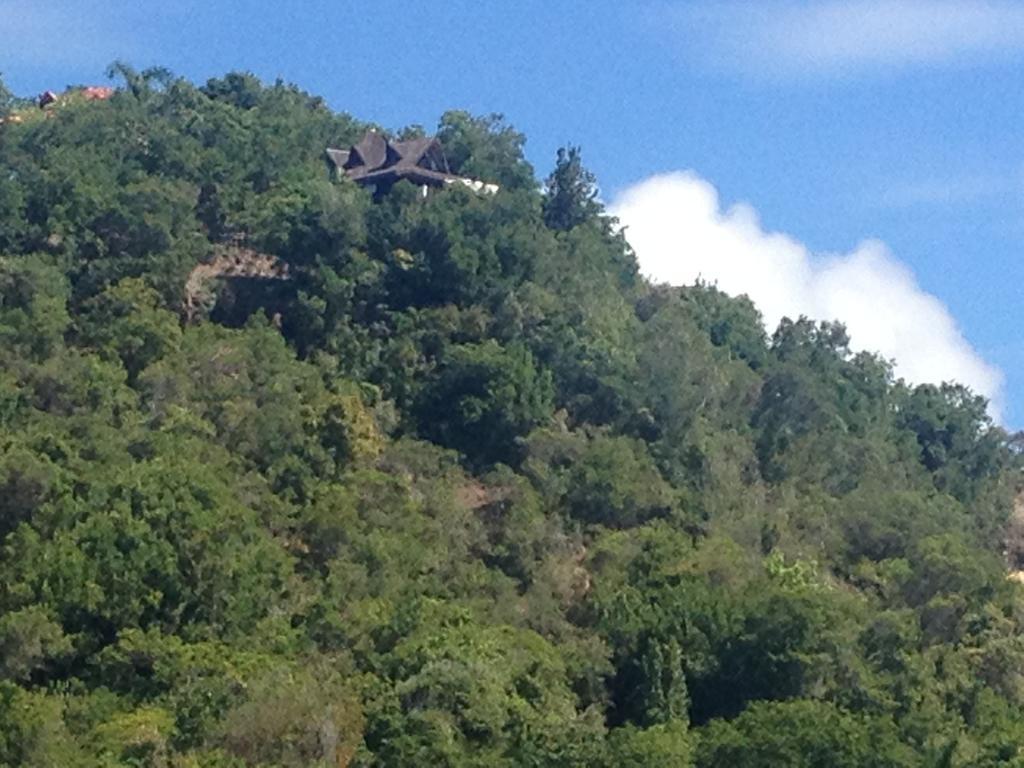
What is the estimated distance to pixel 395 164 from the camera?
182ft

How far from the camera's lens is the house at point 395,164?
54.6 metres

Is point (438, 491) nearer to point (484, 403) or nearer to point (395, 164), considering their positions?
point (484, 403)

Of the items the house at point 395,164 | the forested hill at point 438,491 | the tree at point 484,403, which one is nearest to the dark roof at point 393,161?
the house at point 395,164

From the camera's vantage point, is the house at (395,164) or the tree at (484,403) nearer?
the tree at (484,403)

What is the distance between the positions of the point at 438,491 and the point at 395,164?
1593 centimetres

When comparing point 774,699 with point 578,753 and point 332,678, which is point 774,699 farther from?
point 332,678

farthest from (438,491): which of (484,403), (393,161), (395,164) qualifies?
(393,161)

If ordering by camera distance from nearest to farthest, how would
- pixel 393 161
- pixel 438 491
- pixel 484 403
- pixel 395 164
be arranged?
pixel 438 491 → pixel 484 403 → pixel 395 164 → pixel 393 161

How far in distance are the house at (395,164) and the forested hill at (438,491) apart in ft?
3.07

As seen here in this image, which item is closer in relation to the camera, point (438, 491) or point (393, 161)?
point (438, 491)

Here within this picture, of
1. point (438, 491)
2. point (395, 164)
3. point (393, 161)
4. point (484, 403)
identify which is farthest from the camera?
point (393, 161)

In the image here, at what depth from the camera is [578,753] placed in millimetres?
32125

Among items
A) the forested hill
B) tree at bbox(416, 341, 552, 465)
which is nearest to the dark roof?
the forested hill

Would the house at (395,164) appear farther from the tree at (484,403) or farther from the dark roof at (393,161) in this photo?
the tree at (484,403)
